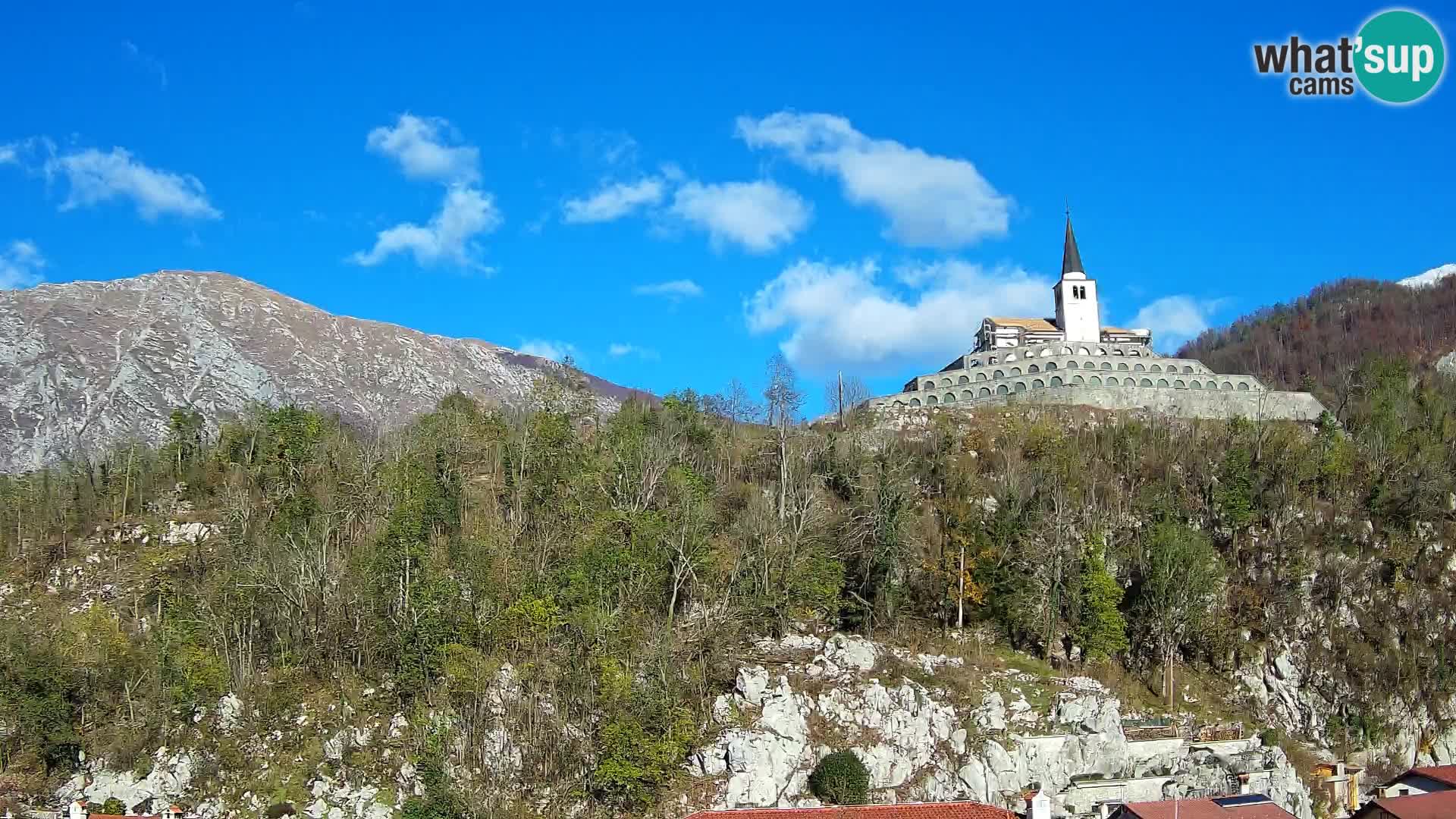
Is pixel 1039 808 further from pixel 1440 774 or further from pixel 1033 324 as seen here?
pixel 1033 324

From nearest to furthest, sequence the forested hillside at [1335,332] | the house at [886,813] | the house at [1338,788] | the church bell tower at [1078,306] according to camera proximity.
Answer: the house at [886,813] → the house at [1338,788] → the church bell tower at [1078,306] → the forested hillside at [1335,332]

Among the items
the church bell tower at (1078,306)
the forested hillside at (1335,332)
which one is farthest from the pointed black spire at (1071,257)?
the forested hillside at (1335,332)

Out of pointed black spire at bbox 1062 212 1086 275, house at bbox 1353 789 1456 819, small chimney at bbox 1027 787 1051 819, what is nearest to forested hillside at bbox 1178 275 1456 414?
pointed black spire at bbox 1062 212 1086 275

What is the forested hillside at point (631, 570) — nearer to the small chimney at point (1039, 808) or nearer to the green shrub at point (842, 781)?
the green shrub at point (842, 781)

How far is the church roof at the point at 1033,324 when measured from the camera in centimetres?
8194

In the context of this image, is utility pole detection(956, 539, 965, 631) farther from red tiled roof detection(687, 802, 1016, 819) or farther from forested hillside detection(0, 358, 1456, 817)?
red tiled roof detection(687, 802, 1016, 819)

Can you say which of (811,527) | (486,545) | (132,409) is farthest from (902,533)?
(132,409)

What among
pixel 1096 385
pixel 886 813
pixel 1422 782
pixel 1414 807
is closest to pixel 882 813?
pixel 886 813

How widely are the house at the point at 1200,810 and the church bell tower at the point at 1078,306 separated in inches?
1902

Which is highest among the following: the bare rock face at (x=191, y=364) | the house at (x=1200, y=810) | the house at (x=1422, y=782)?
the bare rock face at (x=191, y=364)

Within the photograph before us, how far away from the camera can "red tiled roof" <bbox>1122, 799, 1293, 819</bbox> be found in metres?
34.3

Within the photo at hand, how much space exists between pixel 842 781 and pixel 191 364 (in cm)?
7033

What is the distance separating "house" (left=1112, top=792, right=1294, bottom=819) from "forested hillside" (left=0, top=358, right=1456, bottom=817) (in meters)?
12.3

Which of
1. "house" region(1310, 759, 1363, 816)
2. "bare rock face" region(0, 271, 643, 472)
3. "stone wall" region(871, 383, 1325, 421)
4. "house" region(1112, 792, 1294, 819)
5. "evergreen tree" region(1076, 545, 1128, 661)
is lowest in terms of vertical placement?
"house" region(1310, 759, 1363, 816)
